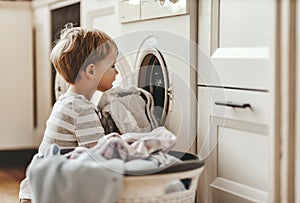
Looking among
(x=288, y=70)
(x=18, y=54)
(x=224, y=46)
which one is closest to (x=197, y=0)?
(x=224, y=46)

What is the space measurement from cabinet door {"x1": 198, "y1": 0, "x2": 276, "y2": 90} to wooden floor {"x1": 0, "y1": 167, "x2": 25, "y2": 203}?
1.17 meters

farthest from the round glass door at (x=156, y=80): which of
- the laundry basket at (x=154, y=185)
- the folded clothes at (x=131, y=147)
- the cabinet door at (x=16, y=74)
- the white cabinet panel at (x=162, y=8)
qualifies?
the cabinet door at (x=16, y=74)

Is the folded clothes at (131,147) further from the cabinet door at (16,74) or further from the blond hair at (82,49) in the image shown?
the cabinet door at (16,74)

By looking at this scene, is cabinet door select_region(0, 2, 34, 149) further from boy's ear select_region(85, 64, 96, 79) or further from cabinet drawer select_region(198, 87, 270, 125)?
cabinet drawer select_region(198, 87, 270, 125)

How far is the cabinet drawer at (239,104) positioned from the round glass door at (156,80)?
7.7 inches

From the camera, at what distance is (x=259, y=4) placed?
1.32 metres

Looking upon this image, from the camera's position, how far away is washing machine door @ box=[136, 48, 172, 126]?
67.4 inches

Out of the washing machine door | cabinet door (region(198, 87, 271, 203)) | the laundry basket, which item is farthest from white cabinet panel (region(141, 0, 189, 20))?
the laundry basket

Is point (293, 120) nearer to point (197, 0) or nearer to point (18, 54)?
point (197, 0)

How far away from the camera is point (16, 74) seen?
300cm

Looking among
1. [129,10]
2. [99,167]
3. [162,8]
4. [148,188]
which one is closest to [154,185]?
[148,188]

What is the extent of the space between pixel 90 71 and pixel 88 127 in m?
0.20

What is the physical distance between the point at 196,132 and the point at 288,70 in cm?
50

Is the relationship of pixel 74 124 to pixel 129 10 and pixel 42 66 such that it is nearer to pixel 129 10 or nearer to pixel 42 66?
pixel 129 10
